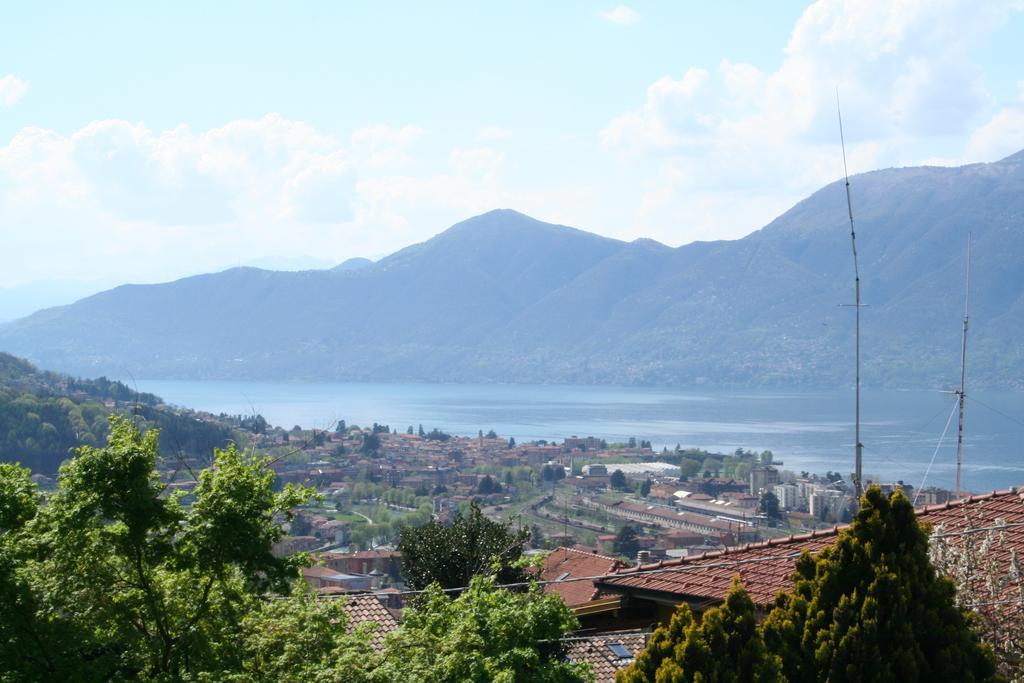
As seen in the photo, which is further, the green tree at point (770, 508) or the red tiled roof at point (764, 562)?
the green tree at point (770, 508)

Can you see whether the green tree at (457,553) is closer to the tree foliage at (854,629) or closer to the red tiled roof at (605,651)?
the red tiled roof at (605,651)

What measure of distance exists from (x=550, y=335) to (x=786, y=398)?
69320mm

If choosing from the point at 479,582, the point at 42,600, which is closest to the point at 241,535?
the point at 42,600

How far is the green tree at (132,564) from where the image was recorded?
5.72m

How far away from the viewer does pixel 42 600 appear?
5770 millimetres

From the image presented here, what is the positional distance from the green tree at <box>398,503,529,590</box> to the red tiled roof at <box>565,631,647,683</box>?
4.00m

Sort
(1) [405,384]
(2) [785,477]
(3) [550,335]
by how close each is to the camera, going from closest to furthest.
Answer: (2) [785,477], (1) [405,384], (3) [550,335]

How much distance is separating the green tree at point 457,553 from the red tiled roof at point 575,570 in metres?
0.49

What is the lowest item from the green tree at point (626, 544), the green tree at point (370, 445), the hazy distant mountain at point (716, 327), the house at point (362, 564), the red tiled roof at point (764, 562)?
the green tree at point (626, 544)

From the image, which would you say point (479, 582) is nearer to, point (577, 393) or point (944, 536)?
point (944, 536)

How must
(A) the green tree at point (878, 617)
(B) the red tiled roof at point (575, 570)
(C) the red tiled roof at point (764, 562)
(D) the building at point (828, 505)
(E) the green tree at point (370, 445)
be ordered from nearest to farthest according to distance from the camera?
(A) the green tree at point (878, 617), (C) the red tiled roof at point (764, 562), (B) the red tiled roof at point (575, 570), (D) the building at point (828, 505), (E) the green tree at point (370, 445)

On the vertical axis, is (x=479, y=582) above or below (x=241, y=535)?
below

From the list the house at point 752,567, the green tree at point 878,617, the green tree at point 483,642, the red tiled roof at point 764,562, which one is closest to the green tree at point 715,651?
the green tree at point 878,617

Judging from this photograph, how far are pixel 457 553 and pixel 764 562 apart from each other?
577cm
